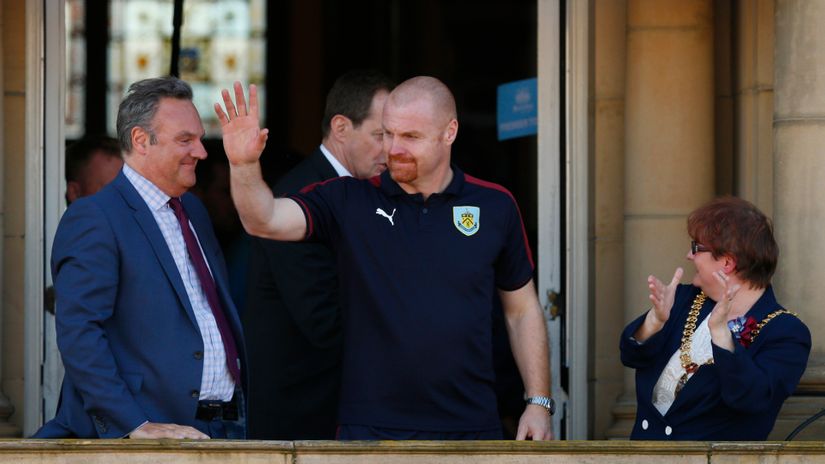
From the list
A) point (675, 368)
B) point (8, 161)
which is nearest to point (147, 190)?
point (675, 368)

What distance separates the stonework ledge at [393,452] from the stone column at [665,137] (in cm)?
228

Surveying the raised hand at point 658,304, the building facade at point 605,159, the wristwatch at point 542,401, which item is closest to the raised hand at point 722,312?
the raised hand at point 658,304

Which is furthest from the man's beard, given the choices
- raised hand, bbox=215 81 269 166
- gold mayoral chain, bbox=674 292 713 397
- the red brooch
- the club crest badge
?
the red brooch

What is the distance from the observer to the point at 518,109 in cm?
771

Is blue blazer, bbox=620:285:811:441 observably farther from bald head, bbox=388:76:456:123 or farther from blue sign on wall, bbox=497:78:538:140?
blue sign on wall, bbox=497:78:538:140

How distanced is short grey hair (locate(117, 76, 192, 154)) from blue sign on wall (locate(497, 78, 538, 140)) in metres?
2.63

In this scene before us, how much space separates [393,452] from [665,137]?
2743 mm

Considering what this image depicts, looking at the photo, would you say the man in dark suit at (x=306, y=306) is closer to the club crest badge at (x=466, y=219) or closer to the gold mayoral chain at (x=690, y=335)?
the club crest badge at (x=466, y=219)

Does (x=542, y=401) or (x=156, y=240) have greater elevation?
(x=156, y=240)

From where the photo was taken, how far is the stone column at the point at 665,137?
7.03m

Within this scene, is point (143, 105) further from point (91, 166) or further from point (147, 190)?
point (91, 166)

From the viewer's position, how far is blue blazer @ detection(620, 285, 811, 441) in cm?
495

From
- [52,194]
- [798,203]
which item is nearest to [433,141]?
[798,203]

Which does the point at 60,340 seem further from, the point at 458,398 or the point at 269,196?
the point at 458,398
